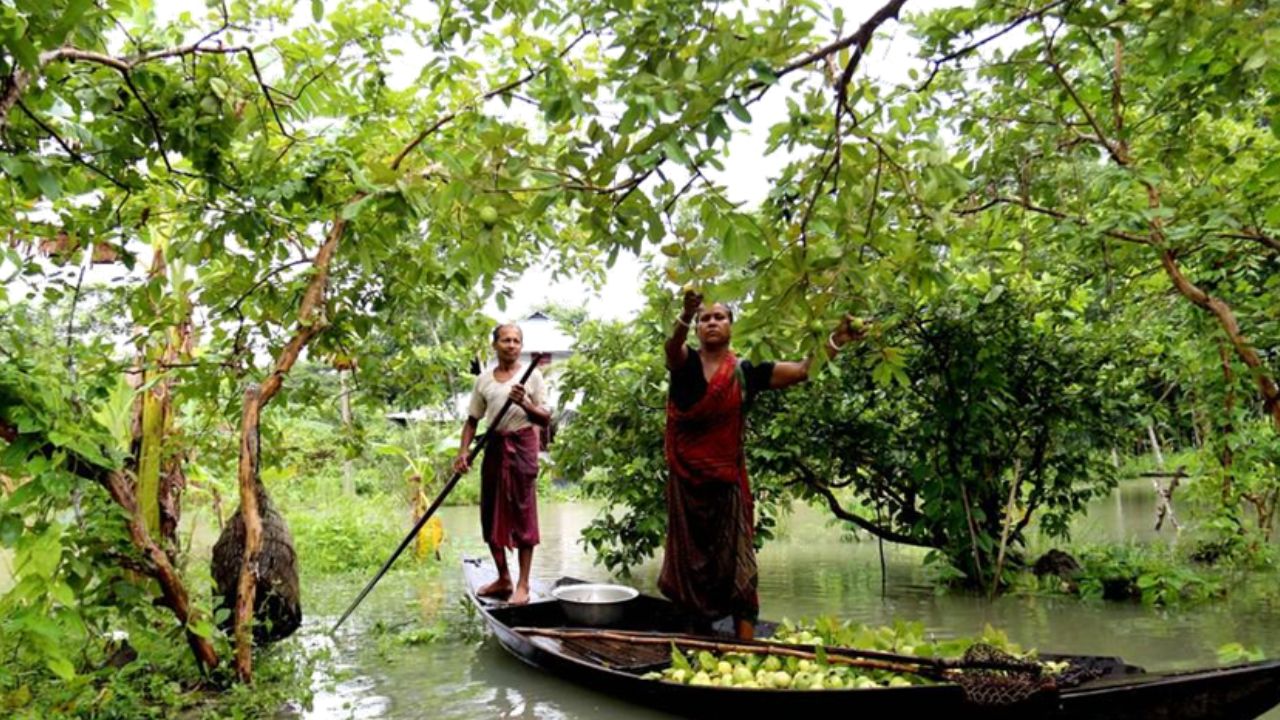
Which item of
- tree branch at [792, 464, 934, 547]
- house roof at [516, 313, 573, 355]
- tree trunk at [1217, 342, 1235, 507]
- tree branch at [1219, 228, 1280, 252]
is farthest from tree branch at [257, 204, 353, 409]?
house roof at [516, 313, 573, 355]

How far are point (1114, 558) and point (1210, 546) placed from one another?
5.28 feet

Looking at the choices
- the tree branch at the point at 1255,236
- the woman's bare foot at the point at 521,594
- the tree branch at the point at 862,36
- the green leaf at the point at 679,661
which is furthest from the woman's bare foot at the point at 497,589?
the tree branch at the point at 1255,236

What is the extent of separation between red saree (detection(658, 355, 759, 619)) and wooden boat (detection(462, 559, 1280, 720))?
0.21m

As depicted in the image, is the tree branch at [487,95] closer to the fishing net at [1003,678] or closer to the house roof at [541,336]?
the fishing net at [1003,678]

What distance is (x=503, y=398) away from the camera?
561 centimetres

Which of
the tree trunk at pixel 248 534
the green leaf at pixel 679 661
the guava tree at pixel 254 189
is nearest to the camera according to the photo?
the guava tree at pixel 254 189

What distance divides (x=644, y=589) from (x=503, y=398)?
8.76ft

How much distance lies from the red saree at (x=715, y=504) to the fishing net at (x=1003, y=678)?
1497mm

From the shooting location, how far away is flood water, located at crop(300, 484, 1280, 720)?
421 centimetres

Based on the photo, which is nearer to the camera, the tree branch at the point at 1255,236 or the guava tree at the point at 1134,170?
the guava tree at the point at 1134,170

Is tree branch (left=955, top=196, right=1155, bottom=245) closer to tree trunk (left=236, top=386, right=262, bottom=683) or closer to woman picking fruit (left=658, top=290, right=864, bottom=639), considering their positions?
woman picking fruit (left=658, top=290, right=864, bottom=639)

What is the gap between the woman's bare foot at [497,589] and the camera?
562cm

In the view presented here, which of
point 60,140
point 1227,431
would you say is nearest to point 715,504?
point 60,140

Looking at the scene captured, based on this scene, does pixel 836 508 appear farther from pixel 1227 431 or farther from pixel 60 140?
pixel 60 140
